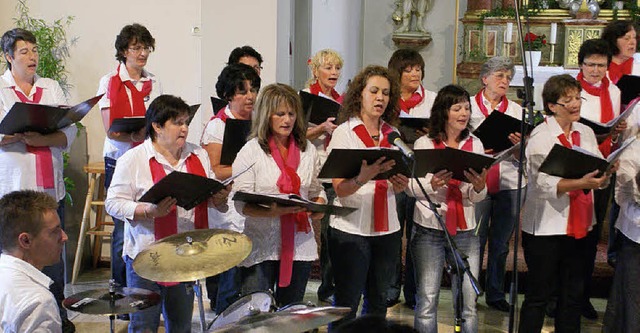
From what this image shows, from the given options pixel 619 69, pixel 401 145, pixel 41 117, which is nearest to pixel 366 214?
pixel 401 145

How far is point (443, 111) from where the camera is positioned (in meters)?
4.30

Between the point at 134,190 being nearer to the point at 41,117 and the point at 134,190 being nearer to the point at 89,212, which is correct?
the point at 41,117

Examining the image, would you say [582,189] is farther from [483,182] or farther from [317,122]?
[317,122]

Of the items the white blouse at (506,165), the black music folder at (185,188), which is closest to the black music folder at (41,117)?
the black music folder at (185,188)

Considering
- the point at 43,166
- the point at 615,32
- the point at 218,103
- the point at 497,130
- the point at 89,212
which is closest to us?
the point at 497,130

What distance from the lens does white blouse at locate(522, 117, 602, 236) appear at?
434 cm

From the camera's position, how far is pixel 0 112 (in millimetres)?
4707

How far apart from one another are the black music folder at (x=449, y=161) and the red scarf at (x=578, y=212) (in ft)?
1.94

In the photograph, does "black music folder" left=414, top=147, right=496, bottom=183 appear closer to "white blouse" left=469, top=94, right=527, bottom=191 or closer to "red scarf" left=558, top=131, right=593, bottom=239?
"red scarf" left=558, top=131, right=593, bottom=239

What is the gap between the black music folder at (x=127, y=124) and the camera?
15.5 feet

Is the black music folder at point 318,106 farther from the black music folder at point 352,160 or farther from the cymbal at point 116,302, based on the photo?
the cymbal at point 116,302

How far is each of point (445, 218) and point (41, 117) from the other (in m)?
2.09

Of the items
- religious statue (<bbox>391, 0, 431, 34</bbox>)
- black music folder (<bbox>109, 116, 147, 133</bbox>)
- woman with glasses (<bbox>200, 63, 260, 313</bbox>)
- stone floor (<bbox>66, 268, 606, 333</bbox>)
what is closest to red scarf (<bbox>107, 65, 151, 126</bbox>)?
black music folder (<bbox>109, 116, 147, 133</bbox>)

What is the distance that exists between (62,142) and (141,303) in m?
1.34
